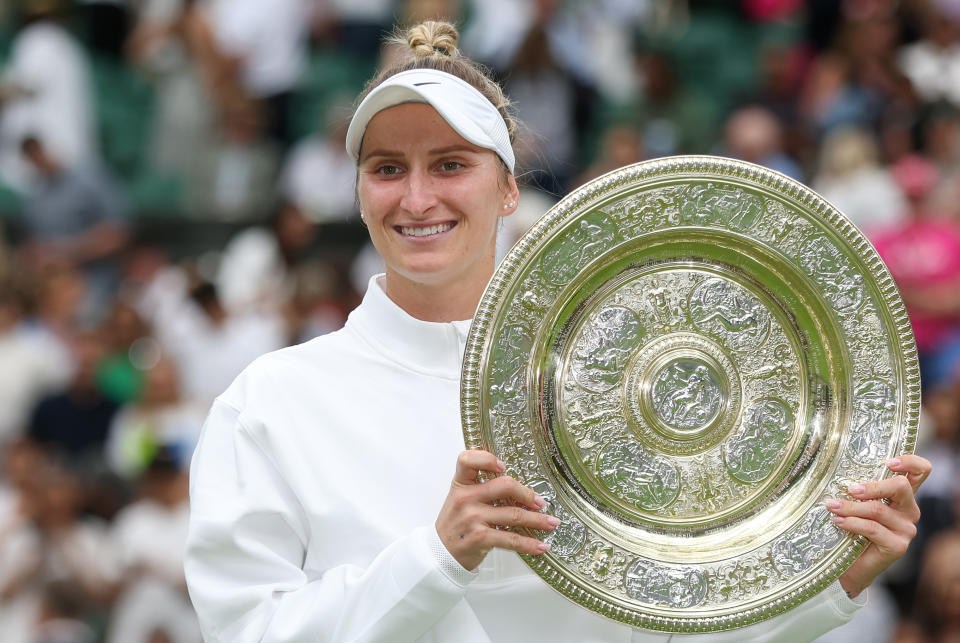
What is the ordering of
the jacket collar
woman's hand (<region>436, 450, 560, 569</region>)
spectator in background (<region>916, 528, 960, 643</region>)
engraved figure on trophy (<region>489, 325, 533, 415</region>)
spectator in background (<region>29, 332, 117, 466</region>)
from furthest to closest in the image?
spectator in background (<region>29, 332, 117, 466</region>), spectator in background (<region>916, 528, 960, 643</region>), the jacket collar, engraved figure on trophy (<region>489, 325, 533, 415</region>), woman's hand (<region>436, 450, 560, 569</region>)

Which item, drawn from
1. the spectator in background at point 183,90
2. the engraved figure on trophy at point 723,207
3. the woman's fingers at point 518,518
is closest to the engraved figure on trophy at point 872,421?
the engraved figure on trophy at point 723,207

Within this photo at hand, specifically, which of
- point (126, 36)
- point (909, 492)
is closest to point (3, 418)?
point (126, 36)

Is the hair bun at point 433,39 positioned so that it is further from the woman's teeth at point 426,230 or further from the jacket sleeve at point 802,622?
the jacket sleeve at point 802,622

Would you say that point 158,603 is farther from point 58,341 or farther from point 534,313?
point 534,313

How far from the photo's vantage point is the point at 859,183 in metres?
7.75

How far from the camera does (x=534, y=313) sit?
2.72m

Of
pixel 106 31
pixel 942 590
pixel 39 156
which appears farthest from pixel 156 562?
pixel 106 31

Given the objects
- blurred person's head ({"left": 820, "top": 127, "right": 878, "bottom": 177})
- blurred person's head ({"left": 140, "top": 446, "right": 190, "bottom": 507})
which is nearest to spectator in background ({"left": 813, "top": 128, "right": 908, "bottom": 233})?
blurred person's head ({"left": 820, "top": 127, "right": 878, "bottom": 177})

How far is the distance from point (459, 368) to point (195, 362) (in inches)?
213

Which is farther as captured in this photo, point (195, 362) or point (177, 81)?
point (177, 81)

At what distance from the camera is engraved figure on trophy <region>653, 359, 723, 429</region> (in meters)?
2.83

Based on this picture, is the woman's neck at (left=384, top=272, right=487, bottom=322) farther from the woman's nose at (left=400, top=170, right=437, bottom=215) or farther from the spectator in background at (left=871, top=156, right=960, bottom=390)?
the spectator in background at (left=871, top=156, right=960, bottom=390)

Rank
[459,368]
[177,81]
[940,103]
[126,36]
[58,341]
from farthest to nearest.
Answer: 1. [126,36]
2. [177,81]
3. [58,341]
4. [940,103]
5. [459,368]

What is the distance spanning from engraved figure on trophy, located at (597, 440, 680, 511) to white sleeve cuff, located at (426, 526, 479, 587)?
14.0 inches
